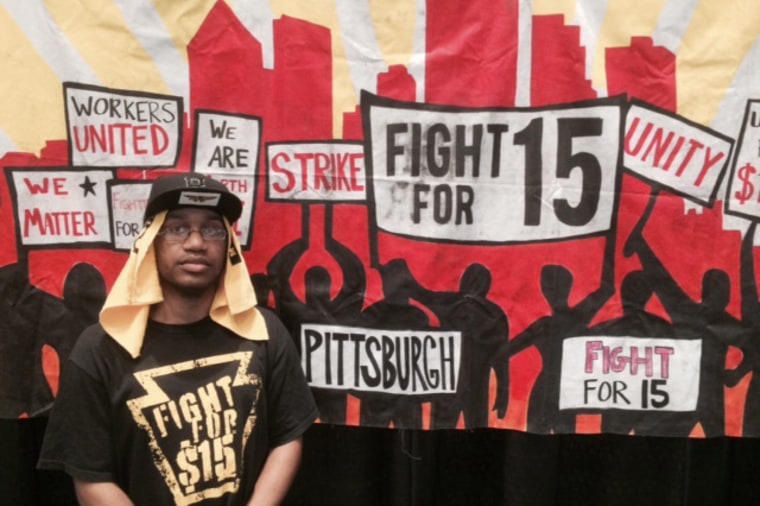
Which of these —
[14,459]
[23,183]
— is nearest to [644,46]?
[23,183]

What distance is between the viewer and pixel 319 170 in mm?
2275

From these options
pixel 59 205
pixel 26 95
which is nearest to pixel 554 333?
pixel 59 205

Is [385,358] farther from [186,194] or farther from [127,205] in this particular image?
[127,205]

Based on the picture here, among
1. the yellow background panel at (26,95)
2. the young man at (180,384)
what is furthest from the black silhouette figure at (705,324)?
the yellow background panel at (26,95)

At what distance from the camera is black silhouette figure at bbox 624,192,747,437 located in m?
2.22

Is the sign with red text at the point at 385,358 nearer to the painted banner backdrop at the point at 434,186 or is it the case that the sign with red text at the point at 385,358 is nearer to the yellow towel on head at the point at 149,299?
the painted banner backdrop at the point at 434,186

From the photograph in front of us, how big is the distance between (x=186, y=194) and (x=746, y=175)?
1.67 metres

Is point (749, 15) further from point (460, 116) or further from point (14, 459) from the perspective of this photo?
point (14, 459)

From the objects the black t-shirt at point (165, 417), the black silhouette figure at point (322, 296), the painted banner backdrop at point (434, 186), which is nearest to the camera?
the black t-shirt at point (165, 417)

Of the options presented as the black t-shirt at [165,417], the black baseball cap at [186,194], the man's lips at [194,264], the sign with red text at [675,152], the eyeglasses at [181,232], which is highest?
the sign with red text at [675,152]

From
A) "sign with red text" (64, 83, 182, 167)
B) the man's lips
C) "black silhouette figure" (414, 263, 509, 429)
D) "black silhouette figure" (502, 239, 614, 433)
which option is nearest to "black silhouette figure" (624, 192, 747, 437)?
"black silhouette figure" (502, 239, 614, 433)

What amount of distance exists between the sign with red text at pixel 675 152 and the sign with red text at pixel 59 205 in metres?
1.64

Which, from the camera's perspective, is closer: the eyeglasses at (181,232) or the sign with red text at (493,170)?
the eyeglasses at (181,232)

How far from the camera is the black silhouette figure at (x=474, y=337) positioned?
89.4 inches
